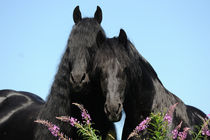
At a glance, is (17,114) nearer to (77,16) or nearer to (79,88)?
(77,16)

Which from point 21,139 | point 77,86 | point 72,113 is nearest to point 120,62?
point 77,86

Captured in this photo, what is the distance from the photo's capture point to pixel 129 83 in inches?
161

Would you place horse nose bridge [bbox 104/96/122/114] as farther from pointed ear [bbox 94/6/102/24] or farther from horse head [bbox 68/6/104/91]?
pointed ear [bbox 94/6/102/24]

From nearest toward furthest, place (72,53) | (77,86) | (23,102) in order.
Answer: (77,86), (72,53), (23,102)

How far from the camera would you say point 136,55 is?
4461 millimetres

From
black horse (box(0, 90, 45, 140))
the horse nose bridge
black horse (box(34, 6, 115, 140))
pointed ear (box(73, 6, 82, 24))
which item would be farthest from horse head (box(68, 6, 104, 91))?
black horse (box(0, 90, 45, 140))

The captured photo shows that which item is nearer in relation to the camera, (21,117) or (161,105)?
(161,105)

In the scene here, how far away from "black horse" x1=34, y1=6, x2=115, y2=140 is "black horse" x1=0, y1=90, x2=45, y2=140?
1.06m

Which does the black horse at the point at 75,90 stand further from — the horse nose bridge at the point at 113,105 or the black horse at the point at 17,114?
the black horse at the point at 17,114

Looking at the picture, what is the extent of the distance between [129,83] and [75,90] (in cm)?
69

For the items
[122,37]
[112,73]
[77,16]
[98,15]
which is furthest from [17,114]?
[112,73]

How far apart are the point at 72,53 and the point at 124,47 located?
2.27 feet

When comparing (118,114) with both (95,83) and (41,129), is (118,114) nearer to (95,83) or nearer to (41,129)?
(95,83)

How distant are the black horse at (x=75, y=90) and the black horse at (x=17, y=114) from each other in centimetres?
106
